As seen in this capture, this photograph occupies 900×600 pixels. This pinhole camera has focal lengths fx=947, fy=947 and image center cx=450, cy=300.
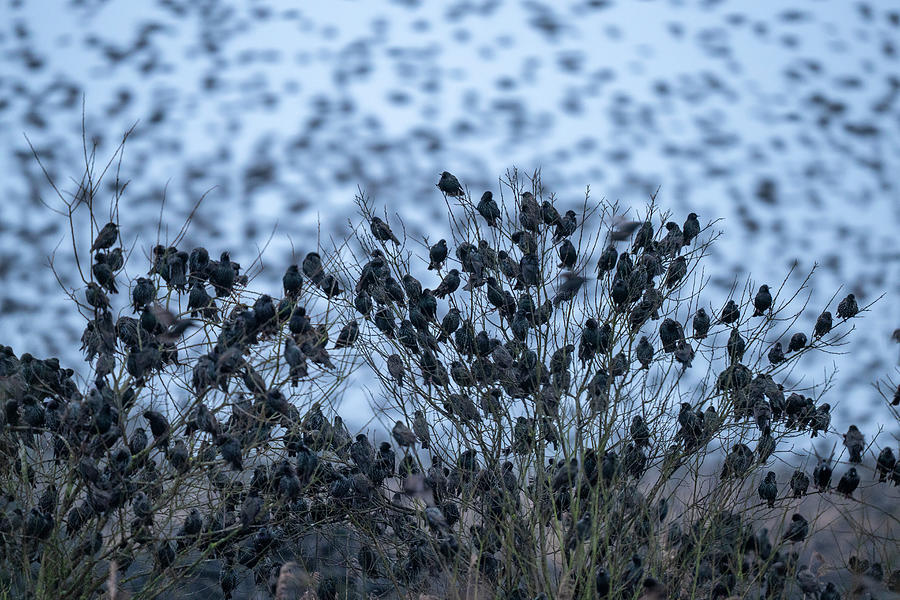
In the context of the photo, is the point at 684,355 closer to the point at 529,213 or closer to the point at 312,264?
the point at 529,213

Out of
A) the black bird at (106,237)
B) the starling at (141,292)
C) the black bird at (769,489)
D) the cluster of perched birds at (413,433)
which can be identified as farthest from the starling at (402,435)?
the black bird at (769,489)

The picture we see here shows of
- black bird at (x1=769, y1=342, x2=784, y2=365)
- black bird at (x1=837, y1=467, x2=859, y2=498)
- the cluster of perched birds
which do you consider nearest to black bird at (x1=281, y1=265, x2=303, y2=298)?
the cluster of perched birds

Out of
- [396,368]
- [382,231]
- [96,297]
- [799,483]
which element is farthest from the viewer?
[382,231]

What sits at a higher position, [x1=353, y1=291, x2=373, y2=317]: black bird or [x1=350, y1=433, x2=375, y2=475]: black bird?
[x1=353, y1=291, x2=373, y2=317]: black bird

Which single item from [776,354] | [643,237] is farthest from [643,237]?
[776,354]

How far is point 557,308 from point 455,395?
1.05 metres

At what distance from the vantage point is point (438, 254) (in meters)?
7.47

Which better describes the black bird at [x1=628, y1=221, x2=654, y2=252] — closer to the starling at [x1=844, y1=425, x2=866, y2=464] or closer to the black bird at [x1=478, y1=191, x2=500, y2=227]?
the black bird at [x1=478, y1=191, x2=500, y2=227]

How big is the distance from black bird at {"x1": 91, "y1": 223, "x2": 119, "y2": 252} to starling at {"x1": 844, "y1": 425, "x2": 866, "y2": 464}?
5.48 metres

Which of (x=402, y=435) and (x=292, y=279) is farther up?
(x=292, y=279)

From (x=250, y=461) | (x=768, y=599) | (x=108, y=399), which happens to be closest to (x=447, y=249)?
(x=250, y=461)

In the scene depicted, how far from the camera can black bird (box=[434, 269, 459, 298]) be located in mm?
7293

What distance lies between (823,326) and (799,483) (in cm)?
130

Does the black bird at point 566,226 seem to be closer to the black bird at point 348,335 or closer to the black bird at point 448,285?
the black bird at point 448,285
